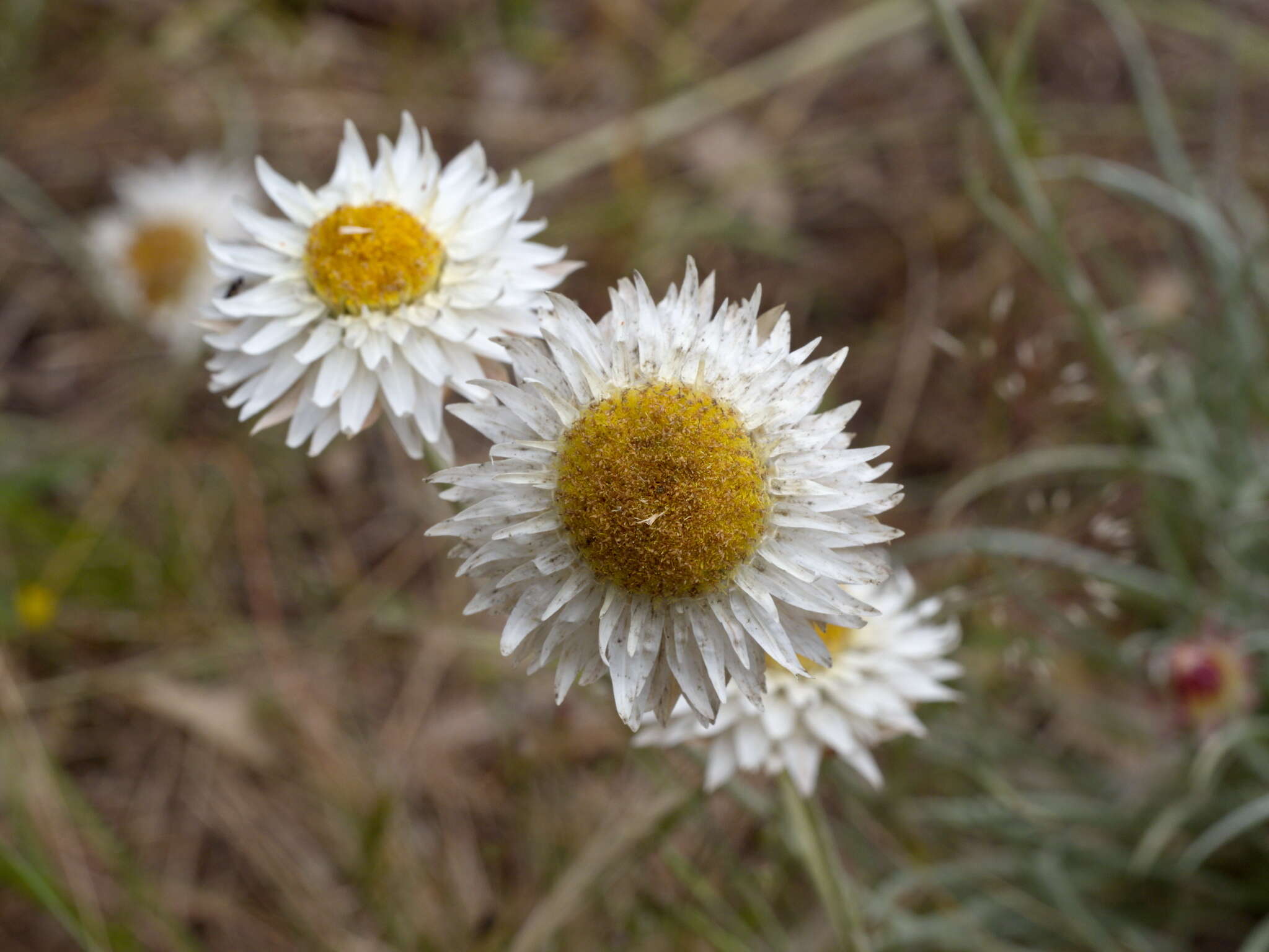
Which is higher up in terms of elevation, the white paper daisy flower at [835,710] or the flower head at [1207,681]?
the flower head at [1207,681]

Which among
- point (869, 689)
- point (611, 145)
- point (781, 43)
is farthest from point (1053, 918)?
point (781, 43)

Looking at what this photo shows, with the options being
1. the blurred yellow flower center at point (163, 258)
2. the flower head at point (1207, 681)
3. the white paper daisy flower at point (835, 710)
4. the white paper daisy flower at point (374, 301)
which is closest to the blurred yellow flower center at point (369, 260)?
the white paper daisy flower at point (374, 301)

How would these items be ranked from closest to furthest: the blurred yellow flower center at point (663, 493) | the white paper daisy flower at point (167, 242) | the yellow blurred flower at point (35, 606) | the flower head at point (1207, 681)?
the blurred yellow flower center at point (663, 493), the flower head at point (1207, 681), the yellow blurred flower at point (35, 606), the white paper daisy flower at point (167, 242)

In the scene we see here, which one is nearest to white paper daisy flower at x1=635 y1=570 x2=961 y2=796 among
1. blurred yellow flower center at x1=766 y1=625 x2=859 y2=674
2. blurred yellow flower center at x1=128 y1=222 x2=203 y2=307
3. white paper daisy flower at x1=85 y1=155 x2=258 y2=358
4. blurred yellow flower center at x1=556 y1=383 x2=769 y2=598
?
blurred yellow flower center at x1=766 y1=625 x2=859 y2=674

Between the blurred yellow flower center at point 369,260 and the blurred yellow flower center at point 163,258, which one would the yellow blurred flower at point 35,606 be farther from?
the blurred yellow flower center at point 369,260

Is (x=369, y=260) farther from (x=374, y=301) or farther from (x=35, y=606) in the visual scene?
(x=35, y=606)

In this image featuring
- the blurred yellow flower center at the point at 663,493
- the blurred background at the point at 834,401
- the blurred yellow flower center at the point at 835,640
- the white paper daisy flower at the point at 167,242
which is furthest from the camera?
the white paper daisy flower at the point at 167,242

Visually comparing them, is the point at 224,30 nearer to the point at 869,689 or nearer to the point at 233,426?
the point at 233,426

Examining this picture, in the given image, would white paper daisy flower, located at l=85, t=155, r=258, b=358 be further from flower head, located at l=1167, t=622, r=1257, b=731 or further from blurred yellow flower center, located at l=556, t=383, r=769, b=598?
flower head, located at l=1167, t=622, r=1257, b=731
